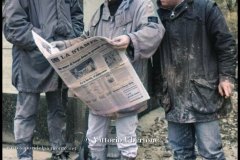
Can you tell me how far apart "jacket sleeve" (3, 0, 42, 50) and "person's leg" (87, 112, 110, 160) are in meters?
0.79

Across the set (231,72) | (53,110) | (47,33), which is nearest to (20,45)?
(47,33)

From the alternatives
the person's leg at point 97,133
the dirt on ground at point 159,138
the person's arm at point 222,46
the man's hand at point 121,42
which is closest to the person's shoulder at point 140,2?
the man's hand at point 121,42

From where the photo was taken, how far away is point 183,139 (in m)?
3.52

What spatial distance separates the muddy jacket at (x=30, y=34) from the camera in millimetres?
3834

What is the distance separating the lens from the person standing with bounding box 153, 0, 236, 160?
3219mm

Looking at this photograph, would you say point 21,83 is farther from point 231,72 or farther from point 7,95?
point 231,72

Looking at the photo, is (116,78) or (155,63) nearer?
(116,78)

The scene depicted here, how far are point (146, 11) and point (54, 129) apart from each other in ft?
4.79

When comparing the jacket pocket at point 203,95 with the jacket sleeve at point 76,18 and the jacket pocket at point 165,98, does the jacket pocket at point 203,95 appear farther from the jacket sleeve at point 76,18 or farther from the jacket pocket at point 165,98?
the jacket sleeve at point 76,18

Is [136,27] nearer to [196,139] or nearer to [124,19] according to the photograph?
[124,19]

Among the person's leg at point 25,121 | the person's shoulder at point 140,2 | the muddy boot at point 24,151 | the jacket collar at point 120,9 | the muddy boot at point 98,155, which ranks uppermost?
the person's shoulder at point 140,2

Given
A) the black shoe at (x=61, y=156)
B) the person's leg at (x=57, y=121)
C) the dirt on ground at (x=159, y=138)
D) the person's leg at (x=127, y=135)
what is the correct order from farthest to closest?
the dirt on ground at (x=159, y=138) < the black shoe at (x=61, y=156) < the person's leg at (x=57, y=121) < the person's leg at (x=127, y=135)

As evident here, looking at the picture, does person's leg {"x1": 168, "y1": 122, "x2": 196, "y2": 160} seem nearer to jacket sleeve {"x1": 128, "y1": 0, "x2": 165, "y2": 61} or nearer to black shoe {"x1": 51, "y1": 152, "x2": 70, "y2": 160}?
jacket sleeve {"x1": 128, "y1": 0, "x2": 165, "y2": 61}

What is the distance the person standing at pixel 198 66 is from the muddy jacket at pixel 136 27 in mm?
107
